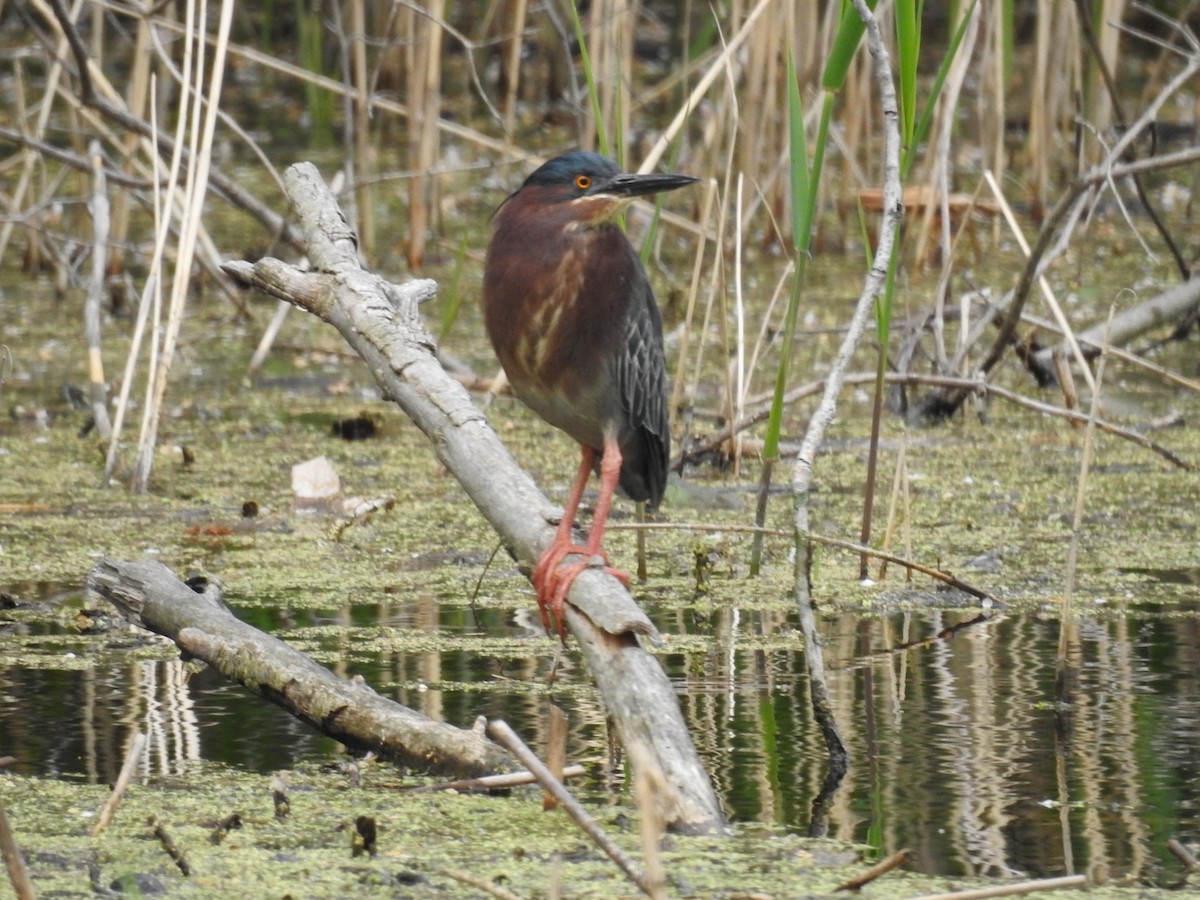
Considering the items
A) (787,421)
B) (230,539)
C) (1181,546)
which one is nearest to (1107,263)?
(787,421)

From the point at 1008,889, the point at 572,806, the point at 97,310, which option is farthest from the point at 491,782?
the point at 97,310

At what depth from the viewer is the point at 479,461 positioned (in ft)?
9.71

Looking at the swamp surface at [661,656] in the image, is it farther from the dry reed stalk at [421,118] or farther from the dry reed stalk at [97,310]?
the dry reed stalk at [421,118]

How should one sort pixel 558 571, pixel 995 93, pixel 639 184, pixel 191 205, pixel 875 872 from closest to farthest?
pixel 875 872, pixel 558 571, pixel 639 184, pixel 191 205, pixel 995 93

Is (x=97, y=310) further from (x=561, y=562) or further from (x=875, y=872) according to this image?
(x=875, y=872)

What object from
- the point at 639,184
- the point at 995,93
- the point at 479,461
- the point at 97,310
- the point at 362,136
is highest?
the point at 995,93

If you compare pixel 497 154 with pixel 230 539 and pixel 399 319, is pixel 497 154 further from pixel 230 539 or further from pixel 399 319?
pixel 399 319

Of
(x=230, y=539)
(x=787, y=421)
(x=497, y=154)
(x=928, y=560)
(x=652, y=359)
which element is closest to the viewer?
(x=652, y=359)

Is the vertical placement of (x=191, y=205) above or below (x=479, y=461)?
above

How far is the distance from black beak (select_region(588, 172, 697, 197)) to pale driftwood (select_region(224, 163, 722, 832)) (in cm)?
40

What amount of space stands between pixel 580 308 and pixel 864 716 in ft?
2.80

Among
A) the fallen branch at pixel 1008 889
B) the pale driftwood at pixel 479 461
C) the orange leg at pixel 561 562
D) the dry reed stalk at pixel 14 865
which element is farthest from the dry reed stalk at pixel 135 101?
the fallen branch at pixel 1008 889

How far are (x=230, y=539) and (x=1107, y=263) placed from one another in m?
4.92

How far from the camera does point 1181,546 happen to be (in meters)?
4.41
